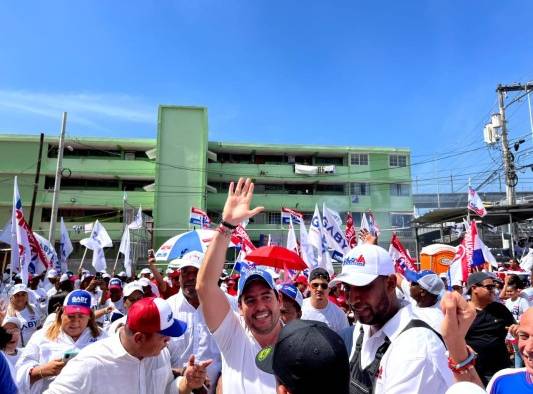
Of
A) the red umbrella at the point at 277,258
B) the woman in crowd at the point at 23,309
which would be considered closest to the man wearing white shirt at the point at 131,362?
the red umbrella at the point at 277,258

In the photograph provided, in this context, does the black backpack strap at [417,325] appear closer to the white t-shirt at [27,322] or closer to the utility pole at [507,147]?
the white t-shirt at [27,322]

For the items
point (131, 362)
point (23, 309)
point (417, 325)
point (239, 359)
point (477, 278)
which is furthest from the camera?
point (23, 309)

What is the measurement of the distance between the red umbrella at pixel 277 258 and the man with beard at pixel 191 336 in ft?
10.7

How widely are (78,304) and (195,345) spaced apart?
1282 millimetres

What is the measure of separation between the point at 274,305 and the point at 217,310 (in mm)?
395

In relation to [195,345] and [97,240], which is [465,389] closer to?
[195,345]

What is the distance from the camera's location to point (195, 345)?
4.09 metres

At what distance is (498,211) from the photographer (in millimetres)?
20781

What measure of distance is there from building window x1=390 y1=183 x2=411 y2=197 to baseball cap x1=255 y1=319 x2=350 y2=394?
42.0m

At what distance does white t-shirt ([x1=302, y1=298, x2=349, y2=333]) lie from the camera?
19.1ft

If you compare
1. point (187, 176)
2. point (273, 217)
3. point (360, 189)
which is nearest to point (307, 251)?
point (187, 176)

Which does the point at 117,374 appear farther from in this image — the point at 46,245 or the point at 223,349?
→ the point at 46,245

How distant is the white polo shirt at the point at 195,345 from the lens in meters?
3.95

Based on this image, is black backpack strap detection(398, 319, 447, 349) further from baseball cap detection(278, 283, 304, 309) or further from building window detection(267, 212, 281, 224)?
building window detection(267, 212, 281, 224)
